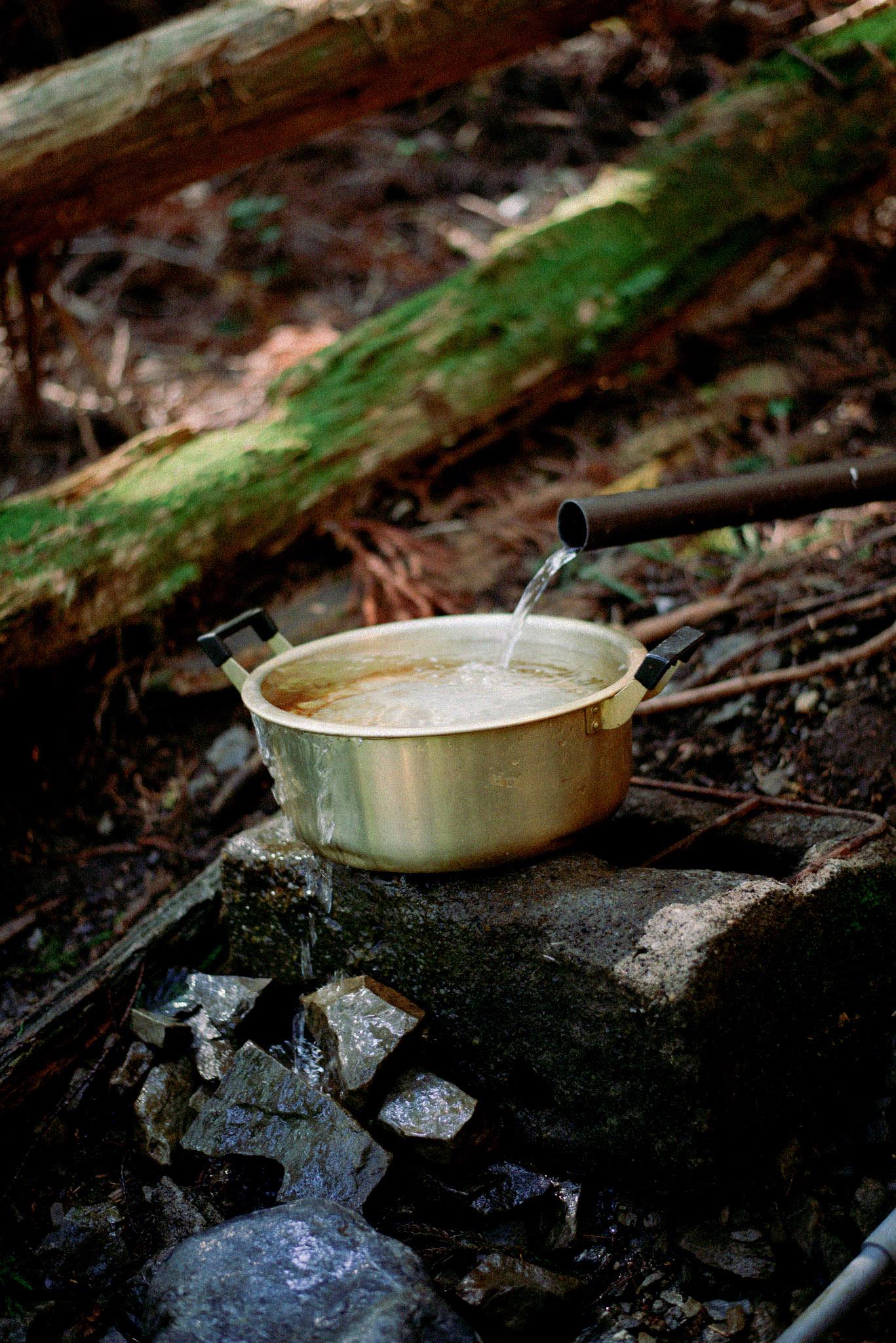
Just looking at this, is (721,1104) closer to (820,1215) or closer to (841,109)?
(820,1215)

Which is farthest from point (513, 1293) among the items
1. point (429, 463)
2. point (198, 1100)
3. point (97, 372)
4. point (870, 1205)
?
point (97, 372)

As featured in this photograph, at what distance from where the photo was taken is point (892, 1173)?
1.83 metres

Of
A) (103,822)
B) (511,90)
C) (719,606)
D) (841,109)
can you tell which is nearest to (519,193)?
(511,90)

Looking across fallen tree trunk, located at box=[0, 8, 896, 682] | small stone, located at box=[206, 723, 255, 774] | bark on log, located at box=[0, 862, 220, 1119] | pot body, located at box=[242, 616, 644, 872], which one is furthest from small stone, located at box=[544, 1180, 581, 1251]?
fallen tree trunk, located at box=[0, 8, 896, 682]

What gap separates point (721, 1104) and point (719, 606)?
2024 millimetres

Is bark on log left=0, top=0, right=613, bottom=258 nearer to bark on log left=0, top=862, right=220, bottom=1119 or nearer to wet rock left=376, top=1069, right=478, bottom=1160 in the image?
bark on log left=0, top=862, right=220, bottom=1119

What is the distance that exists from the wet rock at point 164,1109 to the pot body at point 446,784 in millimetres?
683

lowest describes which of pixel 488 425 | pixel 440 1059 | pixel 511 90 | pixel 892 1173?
pixel 892 1173

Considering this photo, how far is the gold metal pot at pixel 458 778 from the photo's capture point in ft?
6.13

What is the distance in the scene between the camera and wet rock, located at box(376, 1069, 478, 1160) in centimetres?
192

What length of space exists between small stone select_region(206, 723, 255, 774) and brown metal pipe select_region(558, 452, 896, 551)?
5.75 feet

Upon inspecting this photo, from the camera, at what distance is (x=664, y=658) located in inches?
74.5

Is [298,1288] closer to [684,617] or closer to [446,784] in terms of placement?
[446,784]

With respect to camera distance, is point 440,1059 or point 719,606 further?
point 719,606
